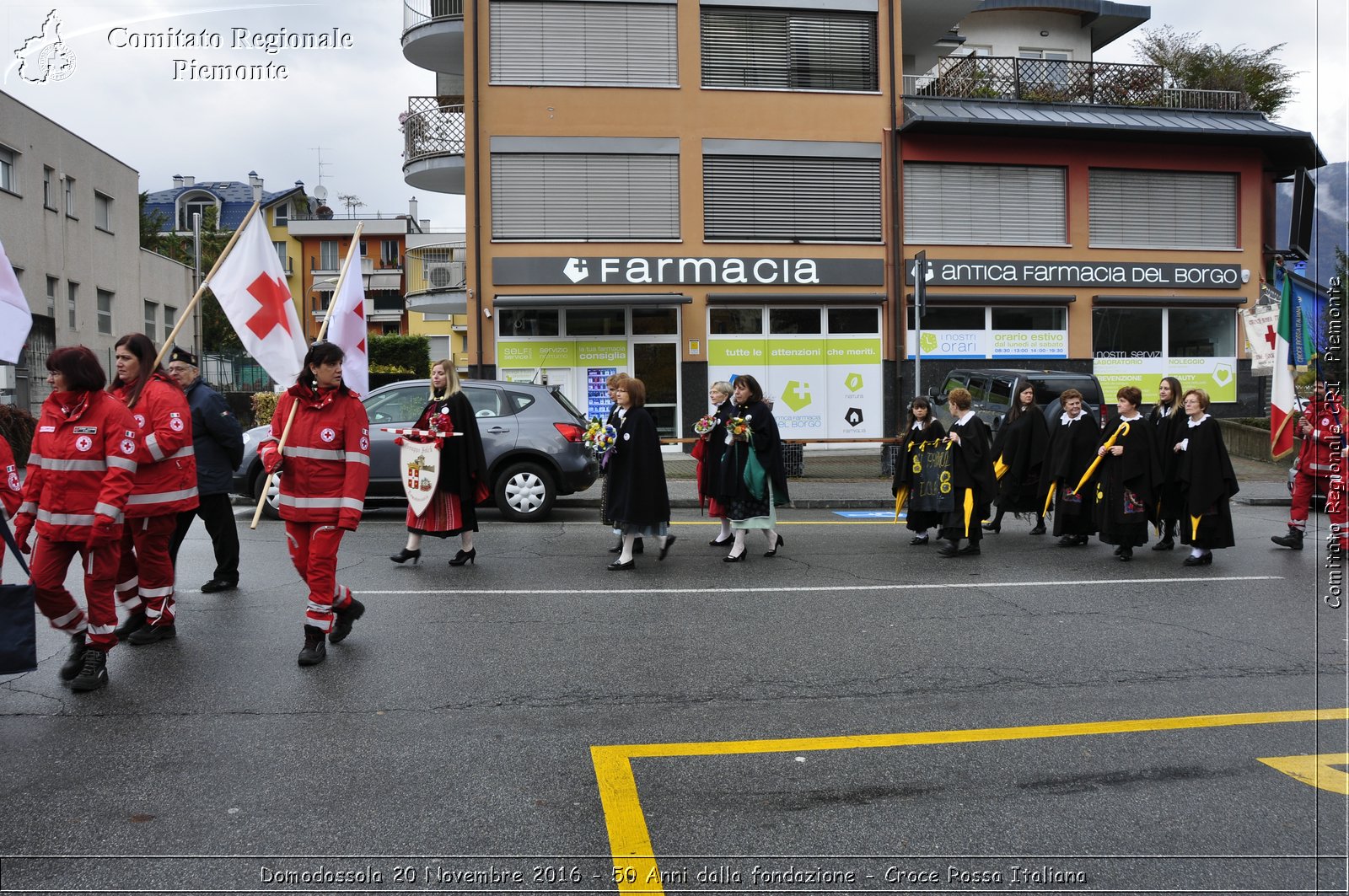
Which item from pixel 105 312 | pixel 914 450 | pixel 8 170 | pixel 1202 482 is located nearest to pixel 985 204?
pixel 914 450

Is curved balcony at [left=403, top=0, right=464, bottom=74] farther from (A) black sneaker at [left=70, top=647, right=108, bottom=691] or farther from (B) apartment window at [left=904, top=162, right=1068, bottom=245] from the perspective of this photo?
(A) black sneaker at [left=70, top=647, right=108, bottom=691]

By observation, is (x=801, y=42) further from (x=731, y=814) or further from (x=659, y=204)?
(x=731, y=814)

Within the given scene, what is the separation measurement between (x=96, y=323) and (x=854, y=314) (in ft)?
74.7

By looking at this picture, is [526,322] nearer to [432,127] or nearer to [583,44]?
[432,127]

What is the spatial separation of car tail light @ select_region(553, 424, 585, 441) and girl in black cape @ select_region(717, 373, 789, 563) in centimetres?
305

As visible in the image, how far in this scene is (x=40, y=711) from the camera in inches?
205

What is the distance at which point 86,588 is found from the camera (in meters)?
5.64

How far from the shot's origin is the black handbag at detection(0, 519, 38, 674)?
4.76 metres

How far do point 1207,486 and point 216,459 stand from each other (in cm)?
861

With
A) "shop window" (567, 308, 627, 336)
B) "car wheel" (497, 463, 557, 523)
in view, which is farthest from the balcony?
"car wheel" (497, 463, 557, 523)

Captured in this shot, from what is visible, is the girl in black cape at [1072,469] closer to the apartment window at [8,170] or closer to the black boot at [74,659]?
the black boot at [74,659]

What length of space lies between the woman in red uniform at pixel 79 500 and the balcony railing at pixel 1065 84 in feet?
72.9

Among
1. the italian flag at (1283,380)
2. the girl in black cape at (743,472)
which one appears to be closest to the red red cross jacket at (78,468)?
the girl in black cape at (743,472)

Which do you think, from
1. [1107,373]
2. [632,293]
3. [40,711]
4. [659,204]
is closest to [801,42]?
[659,204]
